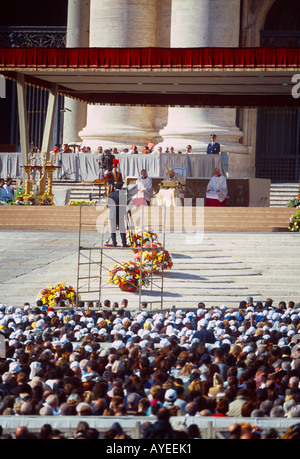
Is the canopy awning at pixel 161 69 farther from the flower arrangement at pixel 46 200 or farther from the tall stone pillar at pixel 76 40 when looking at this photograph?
the tall stone pillar at pixel 76 40

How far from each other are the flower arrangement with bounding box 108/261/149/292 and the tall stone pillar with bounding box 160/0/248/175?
14980mm

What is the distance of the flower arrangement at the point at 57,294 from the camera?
16.2 m

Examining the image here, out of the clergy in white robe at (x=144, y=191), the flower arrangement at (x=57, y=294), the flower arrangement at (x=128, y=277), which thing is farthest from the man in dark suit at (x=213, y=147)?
the flower arrangement at (x=57, y=294)

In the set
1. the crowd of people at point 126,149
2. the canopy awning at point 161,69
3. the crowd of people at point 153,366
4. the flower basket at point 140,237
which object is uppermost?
the canopy awning at point 161,69

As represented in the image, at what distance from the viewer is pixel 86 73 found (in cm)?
2686

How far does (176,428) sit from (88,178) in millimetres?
22735

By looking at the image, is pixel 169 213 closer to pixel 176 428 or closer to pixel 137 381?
pixel 137 381

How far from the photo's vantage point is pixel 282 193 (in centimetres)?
3212

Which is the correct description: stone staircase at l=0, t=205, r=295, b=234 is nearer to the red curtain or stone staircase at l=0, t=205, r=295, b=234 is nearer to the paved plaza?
the paved plaza

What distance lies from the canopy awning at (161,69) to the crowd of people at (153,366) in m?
11.4

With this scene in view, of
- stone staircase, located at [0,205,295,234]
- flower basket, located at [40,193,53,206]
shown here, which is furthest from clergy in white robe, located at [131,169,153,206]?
flower basket, located at [40,193,53,206]

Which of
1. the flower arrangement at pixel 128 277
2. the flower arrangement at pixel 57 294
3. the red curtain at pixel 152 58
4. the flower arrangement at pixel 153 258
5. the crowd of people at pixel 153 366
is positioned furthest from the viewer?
the red curtain at pixel 152 58

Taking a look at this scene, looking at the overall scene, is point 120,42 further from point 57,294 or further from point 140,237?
point 57,294

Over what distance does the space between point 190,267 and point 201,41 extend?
14.4 meters
